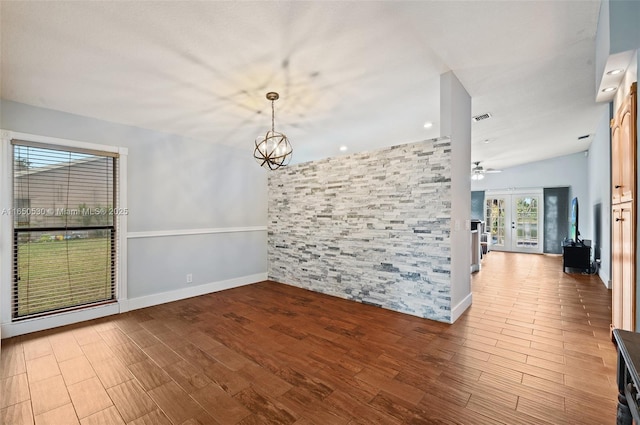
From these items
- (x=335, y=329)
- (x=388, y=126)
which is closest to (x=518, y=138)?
(x=388, y=126)

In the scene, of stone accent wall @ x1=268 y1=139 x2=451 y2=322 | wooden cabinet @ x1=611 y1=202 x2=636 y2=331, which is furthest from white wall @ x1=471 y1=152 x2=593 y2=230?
stone accent wall @ x1=268 y1=139 x2=451 y2=322

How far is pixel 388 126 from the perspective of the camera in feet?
14.7

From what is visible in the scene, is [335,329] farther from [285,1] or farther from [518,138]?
[518,138]

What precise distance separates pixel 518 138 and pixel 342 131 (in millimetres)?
4040

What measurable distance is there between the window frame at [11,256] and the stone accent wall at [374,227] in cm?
245

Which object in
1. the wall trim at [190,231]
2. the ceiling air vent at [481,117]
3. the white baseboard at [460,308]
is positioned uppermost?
the ceiling air vent at [481,117]

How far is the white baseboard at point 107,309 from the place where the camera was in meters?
2.95

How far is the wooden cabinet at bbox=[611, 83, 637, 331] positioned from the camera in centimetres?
211

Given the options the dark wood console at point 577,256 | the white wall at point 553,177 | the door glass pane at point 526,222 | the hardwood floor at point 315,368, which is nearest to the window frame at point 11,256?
the hardwood floor at point 315,368

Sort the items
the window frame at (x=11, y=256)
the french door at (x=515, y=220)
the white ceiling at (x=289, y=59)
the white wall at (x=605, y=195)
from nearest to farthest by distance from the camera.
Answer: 1. the white ceiling at (x=289, y=59)
2. the window frame at (x=11, y=256)
3. the white wall at (x=605, y=195)
4. the french door at (x=515, y=220)

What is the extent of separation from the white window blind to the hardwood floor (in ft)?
1.48

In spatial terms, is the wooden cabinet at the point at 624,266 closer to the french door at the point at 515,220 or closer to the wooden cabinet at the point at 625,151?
the wooden cabinet at the point at 625,151

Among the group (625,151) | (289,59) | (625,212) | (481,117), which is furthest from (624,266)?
(289,59)

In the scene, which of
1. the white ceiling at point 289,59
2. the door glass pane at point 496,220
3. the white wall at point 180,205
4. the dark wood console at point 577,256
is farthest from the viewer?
the door glass pane at point 496,220
